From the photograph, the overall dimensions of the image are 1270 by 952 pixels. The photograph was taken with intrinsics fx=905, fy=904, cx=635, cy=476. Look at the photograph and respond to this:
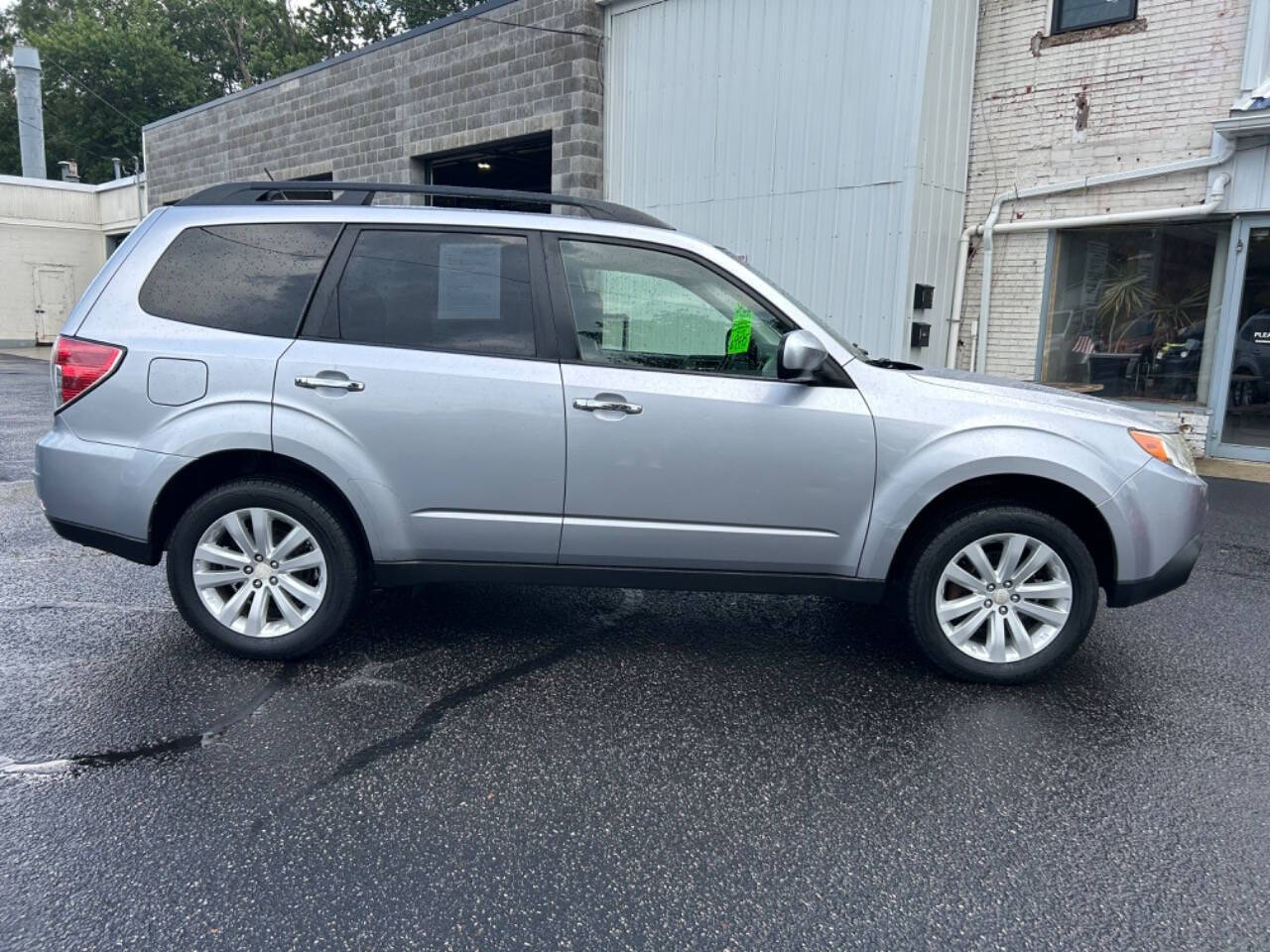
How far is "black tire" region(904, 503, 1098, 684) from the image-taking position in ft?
12.4

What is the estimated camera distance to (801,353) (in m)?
3.61

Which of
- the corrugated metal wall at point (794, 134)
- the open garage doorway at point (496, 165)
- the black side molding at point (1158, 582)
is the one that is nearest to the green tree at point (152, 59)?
the open garage doorway at point (496, 165)

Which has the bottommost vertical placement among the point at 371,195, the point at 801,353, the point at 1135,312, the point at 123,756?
the point at 123,756

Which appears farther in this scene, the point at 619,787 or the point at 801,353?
the point at 801,353

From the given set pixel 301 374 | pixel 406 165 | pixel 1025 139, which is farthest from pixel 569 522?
pixel 406 165

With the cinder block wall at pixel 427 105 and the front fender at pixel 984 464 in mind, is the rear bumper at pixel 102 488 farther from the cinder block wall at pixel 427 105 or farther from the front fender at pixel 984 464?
the cinder block wall at pixel 427 105

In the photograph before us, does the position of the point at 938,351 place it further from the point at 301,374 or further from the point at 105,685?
the point at 105,685

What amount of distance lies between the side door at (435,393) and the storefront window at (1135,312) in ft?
27.1

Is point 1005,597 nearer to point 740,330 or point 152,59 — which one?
point 740,330

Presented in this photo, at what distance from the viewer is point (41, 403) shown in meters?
13.9

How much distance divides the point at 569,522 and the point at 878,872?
1850 millimetres

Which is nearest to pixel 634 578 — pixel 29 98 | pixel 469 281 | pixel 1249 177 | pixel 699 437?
pixel 699 437

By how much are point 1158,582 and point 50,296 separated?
3391cm

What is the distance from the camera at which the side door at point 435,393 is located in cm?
378
